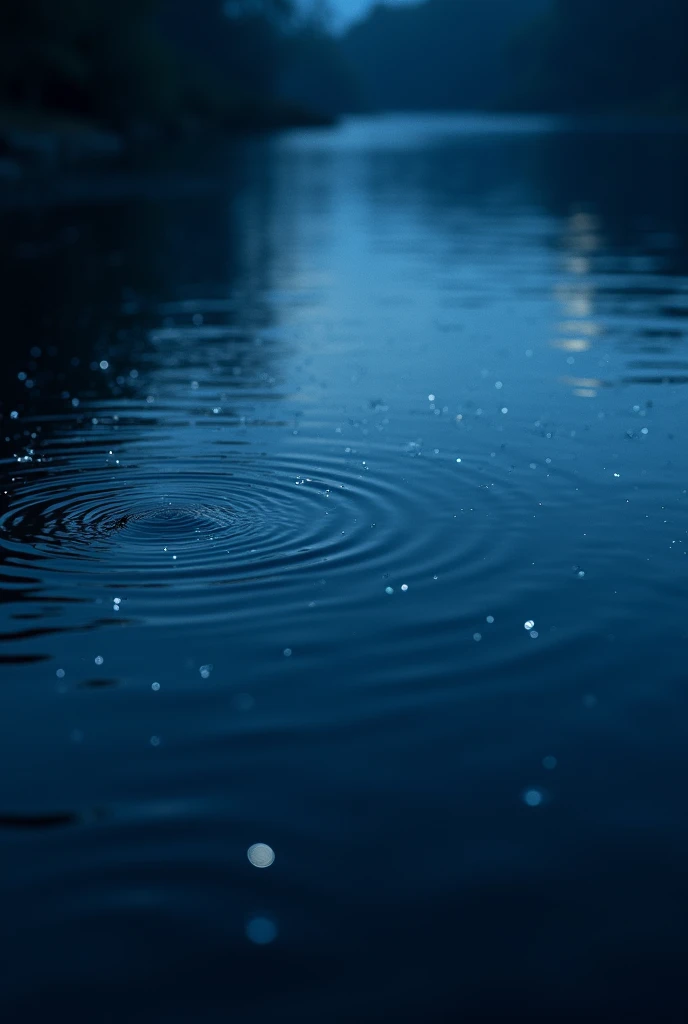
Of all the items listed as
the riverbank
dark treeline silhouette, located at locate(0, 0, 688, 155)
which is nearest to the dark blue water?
the riverbank

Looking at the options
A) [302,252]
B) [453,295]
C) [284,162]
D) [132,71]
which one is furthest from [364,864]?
[132,71]

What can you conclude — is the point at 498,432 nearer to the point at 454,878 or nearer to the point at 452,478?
the point at 452,478

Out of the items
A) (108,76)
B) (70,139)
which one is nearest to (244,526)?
(70,139)

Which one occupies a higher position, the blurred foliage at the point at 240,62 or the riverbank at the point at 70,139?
the blurred foliage at the point at 240,62

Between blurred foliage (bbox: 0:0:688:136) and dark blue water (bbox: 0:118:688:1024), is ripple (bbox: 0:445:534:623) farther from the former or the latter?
blurred foliage (bbox: 0:0:688:136)

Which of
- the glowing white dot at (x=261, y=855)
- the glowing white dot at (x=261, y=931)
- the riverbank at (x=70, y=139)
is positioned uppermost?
the riverbank at (x=70, y=139)

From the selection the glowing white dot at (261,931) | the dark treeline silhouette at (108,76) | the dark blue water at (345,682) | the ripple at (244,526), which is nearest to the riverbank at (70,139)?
the dark treeline silhouette at (108,76)

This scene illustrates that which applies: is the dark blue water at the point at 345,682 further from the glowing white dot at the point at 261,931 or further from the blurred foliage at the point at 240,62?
the blurred foliage at the point at 240,62
